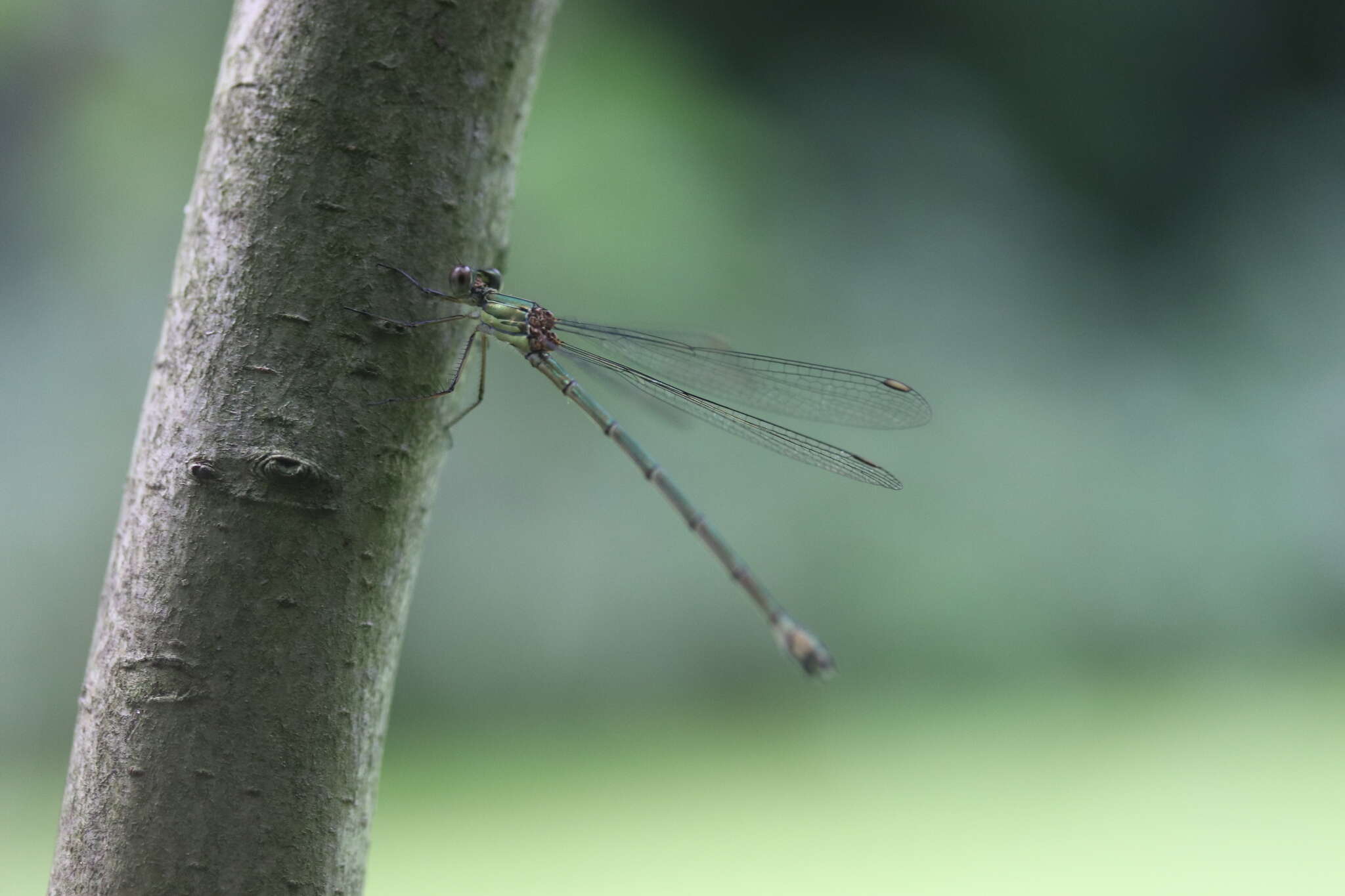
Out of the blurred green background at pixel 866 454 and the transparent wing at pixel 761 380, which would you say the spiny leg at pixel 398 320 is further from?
the blurred green background at pixel 866 454

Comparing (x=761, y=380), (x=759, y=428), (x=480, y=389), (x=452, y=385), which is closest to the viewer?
(x=452, y=385)

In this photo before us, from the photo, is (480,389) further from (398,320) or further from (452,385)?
(398,320)

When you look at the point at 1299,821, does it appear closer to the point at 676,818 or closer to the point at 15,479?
the point at 676,818

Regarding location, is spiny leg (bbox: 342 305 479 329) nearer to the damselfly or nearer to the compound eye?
the compound eye

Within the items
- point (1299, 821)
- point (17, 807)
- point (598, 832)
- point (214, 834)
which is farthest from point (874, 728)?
point (214, 834)

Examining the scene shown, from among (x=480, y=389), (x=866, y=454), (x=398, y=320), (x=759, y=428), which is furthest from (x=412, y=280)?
(x=866, y=454)

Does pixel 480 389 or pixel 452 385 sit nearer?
pixel 452 385

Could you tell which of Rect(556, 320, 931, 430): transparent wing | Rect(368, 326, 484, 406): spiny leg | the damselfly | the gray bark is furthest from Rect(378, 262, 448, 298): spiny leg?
Rect(556, 320, 931, 430): transparent wing
